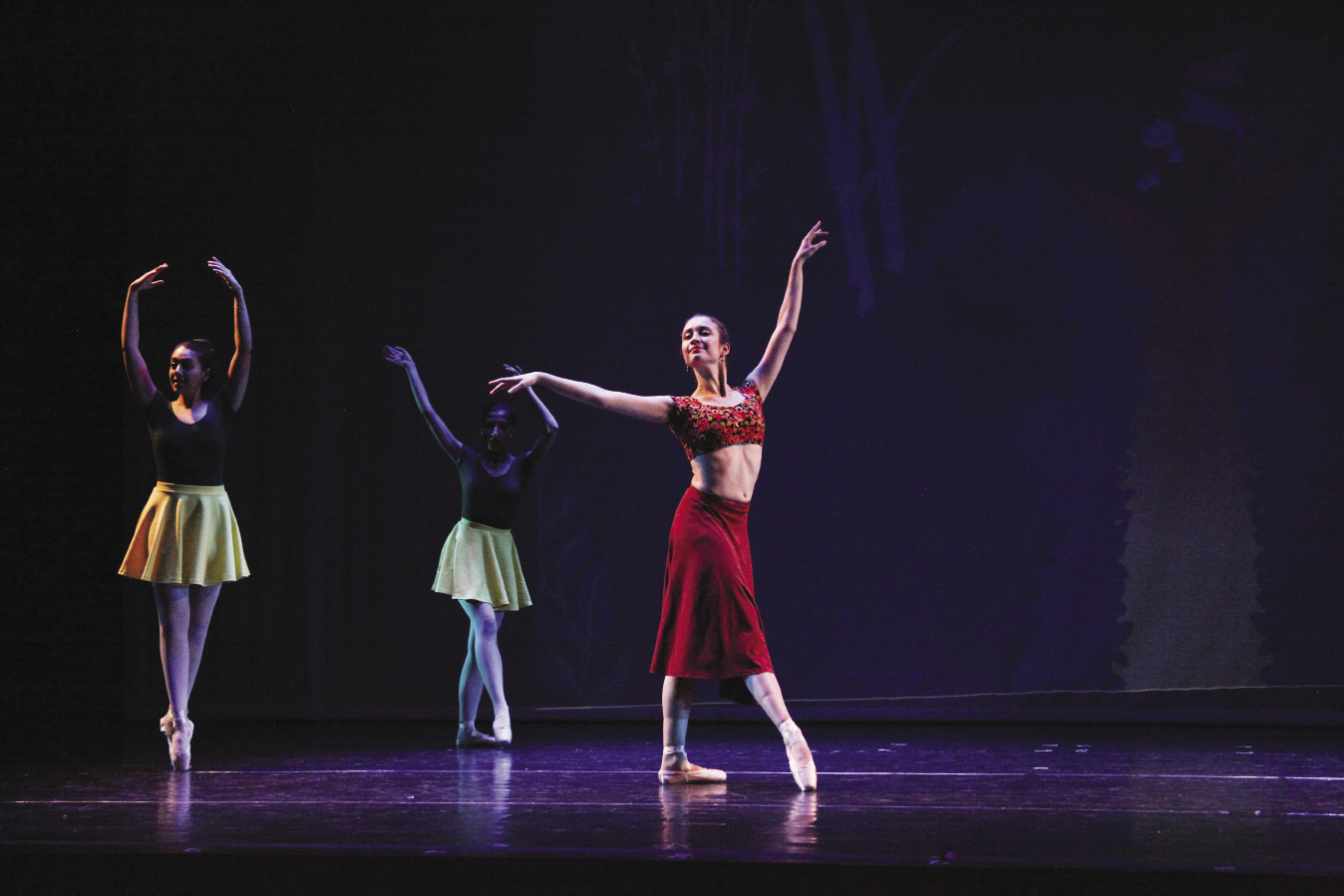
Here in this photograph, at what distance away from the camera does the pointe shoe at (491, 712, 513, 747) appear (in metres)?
4.68

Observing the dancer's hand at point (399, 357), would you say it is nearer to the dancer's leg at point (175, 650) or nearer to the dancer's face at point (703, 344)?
the dancer's leg at point (175, 650)

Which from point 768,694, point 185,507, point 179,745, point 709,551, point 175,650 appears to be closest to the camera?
point 768,694

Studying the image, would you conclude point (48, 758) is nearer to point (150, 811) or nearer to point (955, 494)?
point (150, 811)

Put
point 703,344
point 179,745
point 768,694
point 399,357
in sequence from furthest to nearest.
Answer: point 399,357 < point 179,745 < point 703,344 < point 768,694

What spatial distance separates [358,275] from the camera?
587 centimetres

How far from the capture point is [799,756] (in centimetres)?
331

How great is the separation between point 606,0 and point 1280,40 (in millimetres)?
2927

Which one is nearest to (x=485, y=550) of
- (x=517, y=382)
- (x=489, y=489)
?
(x=489, y=489)

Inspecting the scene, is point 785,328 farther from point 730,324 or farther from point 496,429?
point 730,324

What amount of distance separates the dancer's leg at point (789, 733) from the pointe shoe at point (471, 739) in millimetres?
1619

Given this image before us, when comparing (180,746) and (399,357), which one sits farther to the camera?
(399,357)

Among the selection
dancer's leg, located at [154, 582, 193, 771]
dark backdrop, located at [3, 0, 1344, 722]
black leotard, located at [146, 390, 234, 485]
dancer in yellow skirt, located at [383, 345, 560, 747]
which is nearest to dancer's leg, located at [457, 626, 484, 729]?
dancer in yellow skirt, located at [383, 345, 560, 747]

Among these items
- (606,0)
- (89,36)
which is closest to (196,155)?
(89,36)

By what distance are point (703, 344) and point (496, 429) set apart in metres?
1.47
